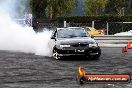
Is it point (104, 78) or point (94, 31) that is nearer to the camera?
point (104, 78)

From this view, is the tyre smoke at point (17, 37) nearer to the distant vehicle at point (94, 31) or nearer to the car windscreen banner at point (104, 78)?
the distant vehicle at point (94, 31)

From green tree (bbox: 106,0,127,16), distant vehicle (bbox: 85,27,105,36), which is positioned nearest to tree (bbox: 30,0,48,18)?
distant vehicle (bbox: 85,27,105,36)

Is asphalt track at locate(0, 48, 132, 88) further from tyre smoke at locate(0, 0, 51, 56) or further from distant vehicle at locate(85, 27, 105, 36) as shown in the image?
distant vehicle at locate(85, 27, 105, 36)

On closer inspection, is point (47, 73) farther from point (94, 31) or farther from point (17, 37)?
point (94, 31)

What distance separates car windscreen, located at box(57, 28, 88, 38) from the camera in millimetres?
21141

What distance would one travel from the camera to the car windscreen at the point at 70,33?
69.4 feet

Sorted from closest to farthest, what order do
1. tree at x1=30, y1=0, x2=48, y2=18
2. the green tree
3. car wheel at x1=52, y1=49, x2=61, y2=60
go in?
car wheel at x1=52, y1=49, x2=61, y2=60, tree at x1=30, y1=0, x2=48, y2=18, the green tree

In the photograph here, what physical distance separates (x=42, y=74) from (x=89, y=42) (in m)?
5.83

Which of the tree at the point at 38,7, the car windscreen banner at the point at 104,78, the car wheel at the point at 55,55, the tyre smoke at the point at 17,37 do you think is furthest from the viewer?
the tree at the point at 38,7

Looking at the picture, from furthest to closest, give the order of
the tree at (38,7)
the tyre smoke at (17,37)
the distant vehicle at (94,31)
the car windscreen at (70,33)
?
the tree at (38,7) < the distant vehicle at (94,31) < the tyre smoke at (17,37) < the car windscreen at (70,33)

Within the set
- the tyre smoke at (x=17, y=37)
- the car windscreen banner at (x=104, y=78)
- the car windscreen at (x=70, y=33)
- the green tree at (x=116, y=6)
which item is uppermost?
the car windscreen banner at (x=104, y=78)

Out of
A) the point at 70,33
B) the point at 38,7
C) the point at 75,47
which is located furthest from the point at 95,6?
the point at 75,47

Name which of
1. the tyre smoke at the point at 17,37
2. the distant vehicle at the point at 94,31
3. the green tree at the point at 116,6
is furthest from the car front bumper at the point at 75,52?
the green tree at the point at 116,6

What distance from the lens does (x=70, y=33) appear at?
69.8 feet
